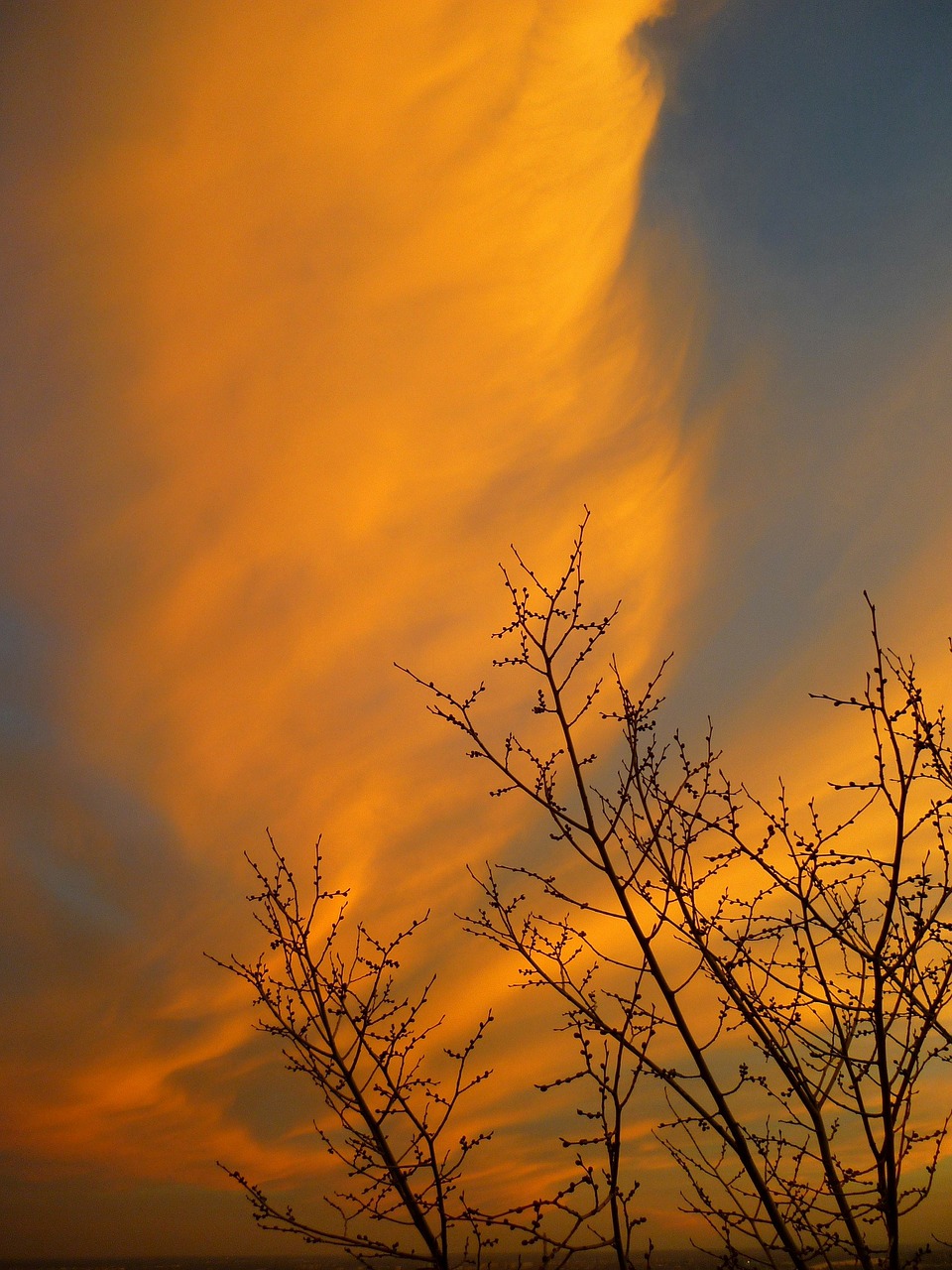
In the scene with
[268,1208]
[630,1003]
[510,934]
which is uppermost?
[510,934]

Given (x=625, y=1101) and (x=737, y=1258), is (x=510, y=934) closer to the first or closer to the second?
(x=625, y=1101)

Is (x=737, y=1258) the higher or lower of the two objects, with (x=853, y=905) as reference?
lower

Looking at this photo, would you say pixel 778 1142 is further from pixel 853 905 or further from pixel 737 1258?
pixel 853 905

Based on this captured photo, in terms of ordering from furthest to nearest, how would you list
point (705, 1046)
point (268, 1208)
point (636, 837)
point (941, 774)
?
point (268, 1208), point (636, 837), point (941, 774), point (705, 1046)

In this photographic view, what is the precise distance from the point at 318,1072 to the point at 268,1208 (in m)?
0.95

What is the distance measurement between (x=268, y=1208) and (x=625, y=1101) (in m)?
2.95

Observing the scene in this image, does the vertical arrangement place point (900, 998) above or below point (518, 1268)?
above

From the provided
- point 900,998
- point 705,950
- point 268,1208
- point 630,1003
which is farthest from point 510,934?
point 268,1208

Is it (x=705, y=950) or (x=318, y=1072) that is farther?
(x=318, y=1072)

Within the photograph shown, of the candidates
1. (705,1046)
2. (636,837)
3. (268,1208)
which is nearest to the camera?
(705,1046)

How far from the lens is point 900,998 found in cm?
482

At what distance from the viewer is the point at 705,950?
4816 millimetres

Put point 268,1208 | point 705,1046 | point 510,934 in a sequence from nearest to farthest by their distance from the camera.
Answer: point 705,1046 → point 510,934 → point 268,1208

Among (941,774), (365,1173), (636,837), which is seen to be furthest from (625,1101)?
(941,774)
